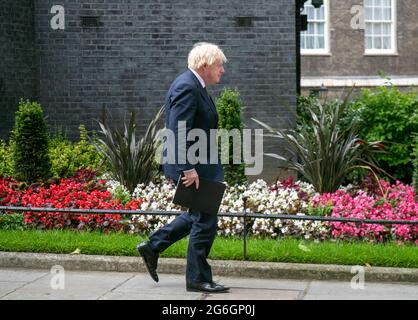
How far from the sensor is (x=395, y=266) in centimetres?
775

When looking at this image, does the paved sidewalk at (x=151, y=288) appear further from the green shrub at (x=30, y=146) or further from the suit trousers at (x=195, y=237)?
the green shrub at (x=30, y=146)

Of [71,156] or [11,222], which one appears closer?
[11,222]

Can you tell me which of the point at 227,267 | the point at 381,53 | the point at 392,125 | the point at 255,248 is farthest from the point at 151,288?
the point at 381,53

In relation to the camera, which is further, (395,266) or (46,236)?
(46,236)

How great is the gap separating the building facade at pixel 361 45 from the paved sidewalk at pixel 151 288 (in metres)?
23.0

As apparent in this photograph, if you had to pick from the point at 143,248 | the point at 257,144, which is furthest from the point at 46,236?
the point at 257,144

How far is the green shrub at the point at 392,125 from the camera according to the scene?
12617 mm

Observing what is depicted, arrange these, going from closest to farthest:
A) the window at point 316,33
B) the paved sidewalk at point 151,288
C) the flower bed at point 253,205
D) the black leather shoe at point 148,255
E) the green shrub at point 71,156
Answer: the paved sidewalk at point 151,288
the black leather shoe at point 148,255
the flower bed at point 253,205
the green shrub at point 71,156
the window at point 316,33

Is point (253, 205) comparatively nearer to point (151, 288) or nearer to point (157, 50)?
point (151, 288)

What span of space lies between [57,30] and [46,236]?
5.38m

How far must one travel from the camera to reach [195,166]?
6.78 m

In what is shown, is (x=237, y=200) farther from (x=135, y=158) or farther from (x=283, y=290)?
(x=283, y=290)

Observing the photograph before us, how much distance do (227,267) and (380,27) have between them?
81.8 feet

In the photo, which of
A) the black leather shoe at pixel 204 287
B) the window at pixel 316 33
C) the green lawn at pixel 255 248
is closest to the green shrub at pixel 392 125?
the green lawn at pixel 255 248
